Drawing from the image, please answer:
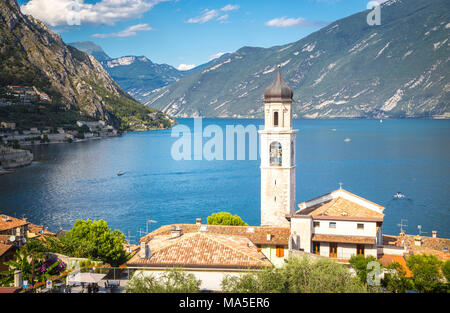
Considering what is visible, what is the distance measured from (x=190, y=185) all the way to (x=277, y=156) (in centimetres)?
7265

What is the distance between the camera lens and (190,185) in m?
109

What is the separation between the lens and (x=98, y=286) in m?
22.5

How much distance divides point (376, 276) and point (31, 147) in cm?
16553

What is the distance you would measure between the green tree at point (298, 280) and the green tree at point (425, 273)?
3.39 meters

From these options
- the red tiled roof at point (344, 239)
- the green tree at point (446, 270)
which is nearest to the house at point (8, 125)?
the red tiled roof at point (344, 239)

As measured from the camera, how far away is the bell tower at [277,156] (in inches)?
1470

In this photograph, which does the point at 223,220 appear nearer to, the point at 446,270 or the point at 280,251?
the point at 280,251

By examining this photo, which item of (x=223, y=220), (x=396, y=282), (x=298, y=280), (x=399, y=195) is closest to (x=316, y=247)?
(x=396, y=282)

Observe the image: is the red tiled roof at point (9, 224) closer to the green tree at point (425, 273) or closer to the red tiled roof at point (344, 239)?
the red tiled roof at point (344, 239)

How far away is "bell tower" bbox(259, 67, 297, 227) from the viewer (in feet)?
123

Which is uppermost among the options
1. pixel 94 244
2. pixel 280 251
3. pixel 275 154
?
pixel 275 154

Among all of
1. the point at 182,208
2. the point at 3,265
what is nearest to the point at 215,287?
the point at 3,265

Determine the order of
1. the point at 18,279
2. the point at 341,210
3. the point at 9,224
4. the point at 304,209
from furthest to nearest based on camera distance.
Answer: the point at 9,224
the point at 304,209
the point at 341,210
the point at 18,279

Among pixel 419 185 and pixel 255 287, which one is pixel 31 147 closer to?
pixel 419 185
